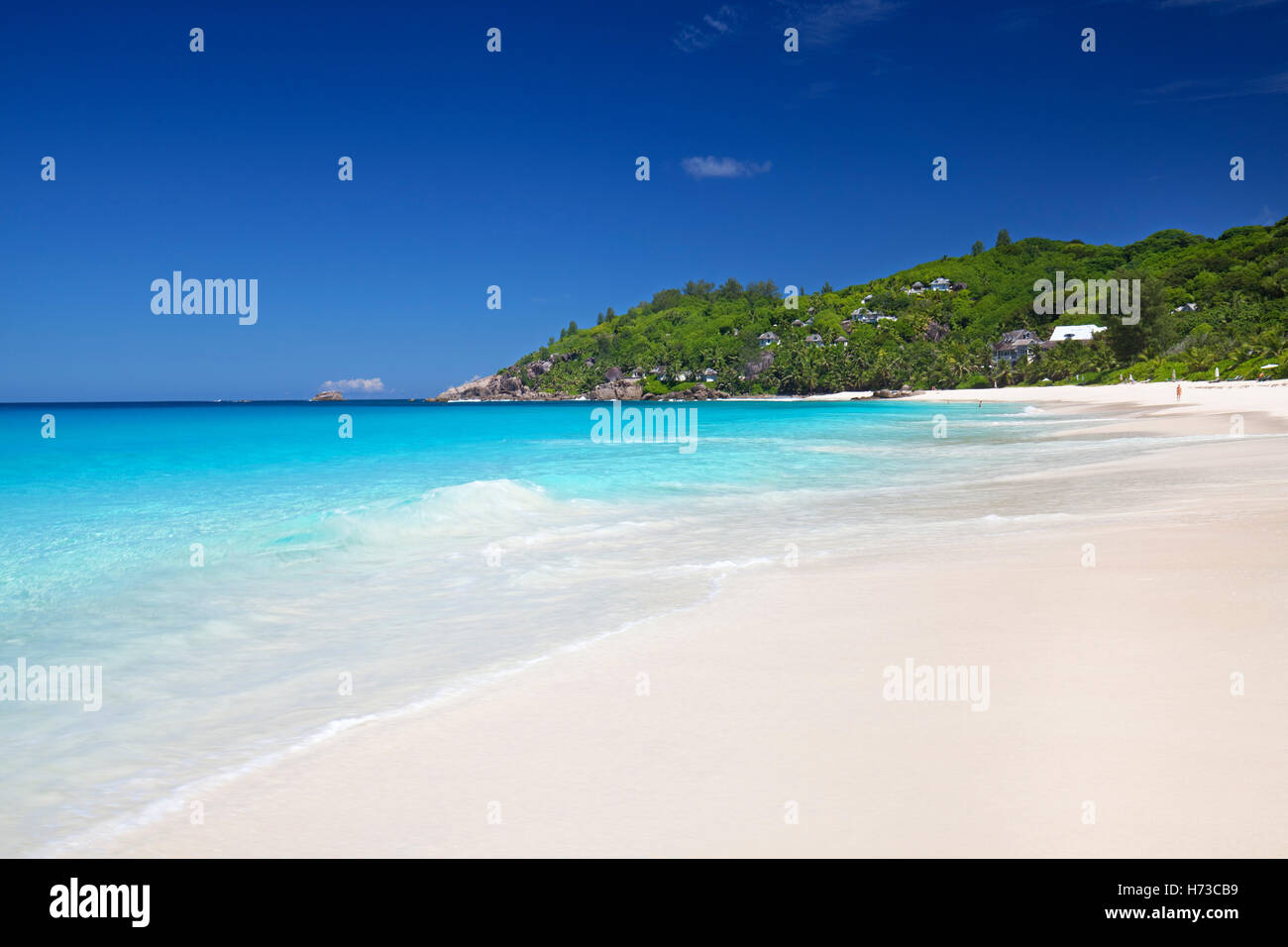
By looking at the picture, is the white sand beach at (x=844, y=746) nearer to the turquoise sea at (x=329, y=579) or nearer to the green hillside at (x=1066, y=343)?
the turquoise sea at (x=329, y=579)

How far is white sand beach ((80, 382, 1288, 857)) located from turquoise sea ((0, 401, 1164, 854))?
72 cm

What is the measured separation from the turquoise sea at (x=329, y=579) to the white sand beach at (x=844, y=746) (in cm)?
72

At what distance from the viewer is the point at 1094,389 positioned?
77375 millimetres

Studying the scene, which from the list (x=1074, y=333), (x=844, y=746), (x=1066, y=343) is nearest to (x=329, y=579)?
(x=844, y=746)

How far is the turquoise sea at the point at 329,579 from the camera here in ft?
16.0

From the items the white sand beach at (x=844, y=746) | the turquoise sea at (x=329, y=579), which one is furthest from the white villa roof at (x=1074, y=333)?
the white sand beach at (x=844, y=746)

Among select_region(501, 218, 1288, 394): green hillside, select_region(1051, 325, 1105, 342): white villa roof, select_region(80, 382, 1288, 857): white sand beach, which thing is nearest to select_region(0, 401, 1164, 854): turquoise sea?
select_region(80, 382, 1288, 857): white sand beach

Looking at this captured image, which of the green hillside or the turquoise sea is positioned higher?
the green hillside

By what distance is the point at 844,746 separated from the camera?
4055mm

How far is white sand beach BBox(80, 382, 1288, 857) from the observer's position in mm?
3271

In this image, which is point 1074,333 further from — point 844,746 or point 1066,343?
point 844,746

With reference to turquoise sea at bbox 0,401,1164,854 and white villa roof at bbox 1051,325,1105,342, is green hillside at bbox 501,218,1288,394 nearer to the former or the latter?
white villa roof at bbox 1051,325,1105,342

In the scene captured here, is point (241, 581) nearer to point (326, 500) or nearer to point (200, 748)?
point (200, 748)
